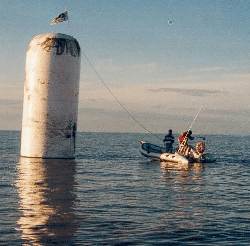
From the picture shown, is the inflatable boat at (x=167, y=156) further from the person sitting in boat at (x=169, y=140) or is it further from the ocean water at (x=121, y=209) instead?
the ocean water at (x=121, y=209)

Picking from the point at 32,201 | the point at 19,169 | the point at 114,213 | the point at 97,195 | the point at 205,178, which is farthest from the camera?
the point at 19,169

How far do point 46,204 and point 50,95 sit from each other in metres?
20.5

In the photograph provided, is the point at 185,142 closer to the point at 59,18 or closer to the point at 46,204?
the point at 59,18

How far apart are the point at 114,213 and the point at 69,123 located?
2286cm

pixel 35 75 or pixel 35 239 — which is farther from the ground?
pixel 35 75

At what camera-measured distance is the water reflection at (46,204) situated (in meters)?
13.3

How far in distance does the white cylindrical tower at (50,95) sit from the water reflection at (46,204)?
586cm

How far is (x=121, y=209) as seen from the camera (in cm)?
1747

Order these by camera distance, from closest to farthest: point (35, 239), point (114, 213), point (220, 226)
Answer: point (35, 239), point (220, 226), point (114, 213)

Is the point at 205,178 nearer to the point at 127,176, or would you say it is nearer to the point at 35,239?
the point at 127,176

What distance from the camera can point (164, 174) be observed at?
31.4 meters

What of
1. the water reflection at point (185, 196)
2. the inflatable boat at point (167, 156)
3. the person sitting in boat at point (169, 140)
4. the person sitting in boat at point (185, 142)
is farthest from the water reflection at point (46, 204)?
the person sitting in boat at point (169, 140)

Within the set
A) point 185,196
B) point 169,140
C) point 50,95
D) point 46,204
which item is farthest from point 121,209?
point 169,140

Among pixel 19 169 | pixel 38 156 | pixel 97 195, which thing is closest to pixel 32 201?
pixel 97 195
